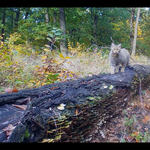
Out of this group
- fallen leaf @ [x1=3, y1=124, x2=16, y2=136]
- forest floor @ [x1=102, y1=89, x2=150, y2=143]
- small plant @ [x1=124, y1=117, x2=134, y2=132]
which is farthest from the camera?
small plant @ [x1=124, y1=117, x2=134, y2=132]

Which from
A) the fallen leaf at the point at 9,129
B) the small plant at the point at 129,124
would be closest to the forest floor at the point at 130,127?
the small plant at the point at 129,124

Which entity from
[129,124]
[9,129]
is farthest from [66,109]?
[129,124]

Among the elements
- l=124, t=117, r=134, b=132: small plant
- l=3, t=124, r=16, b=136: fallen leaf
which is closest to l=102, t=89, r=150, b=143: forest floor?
l=124, t=117, r=134, b=132: small plant

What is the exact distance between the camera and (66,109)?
148cm

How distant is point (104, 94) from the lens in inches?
78.1

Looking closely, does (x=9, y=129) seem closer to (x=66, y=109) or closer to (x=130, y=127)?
(x=66, y=109)

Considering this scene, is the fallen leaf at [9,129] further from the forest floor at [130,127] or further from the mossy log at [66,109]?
the forest floor at [130,127]

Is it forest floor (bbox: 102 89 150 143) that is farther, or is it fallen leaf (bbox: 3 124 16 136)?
forest floor (bbox: 102 89 150 143)

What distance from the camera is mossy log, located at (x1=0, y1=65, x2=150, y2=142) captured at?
120 centimetres

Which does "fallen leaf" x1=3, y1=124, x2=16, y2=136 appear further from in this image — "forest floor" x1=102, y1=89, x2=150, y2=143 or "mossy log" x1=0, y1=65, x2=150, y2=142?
"forest floor" x1=102, y1=89, x2=150, y2=143

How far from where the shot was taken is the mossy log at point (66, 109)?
120 centimetres

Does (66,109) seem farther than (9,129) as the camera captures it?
Yes
